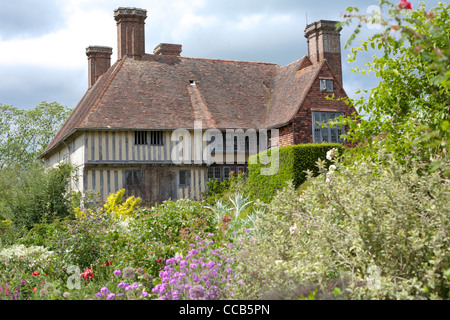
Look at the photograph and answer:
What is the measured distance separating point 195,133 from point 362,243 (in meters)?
18.2

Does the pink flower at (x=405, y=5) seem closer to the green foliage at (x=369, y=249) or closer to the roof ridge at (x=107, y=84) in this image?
the green foliage at (x=369, y=249)

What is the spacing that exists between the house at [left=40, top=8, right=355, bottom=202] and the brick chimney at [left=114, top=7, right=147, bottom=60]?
0.05 meters

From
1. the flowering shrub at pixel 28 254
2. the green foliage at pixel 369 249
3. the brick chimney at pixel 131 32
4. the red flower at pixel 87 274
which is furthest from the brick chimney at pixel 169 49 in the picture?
the green foliage at pixel 369 249

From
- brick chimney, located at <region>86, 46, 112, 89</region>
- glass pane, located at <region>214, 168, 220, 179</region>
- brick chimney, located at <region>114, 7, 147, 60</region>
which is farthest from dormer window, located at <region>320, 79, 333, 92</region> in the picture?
brick chimney, located at <region>86, 46, 112, 89</region>

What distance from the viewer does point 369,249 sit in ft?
13.9

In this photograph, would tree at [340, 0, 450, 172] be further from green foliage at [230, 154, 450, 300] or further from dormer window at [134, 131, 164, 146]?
dormer window at [134, 131, 164, 146]

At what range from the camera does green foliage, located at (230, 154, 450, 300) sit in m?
3.92

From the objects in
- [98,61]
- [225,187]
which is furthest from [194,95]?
[98,61]

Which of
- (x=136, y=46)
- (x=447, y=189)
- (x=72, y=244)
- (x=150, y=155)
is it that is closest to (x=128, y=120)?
(x=150, y=155)

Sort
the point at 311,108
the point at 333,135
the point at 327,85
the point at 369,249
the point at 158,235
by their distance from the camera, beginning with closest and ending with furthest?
the point at 369,249
the point at 158,235
the point at 311,108
the point at 333,135
the point at 327,85

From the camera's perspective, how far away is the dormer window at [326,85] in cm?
2236

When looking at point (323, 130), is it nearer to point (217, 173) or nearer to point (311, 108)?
point (311, 108)

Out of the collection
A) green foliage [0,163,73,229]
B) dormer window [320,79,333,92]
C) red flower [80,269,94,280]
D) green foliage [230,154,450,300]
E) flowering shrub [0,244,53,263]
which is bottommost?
red flower [80,269,94,280]

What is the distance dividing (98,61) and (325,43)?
12916mm
